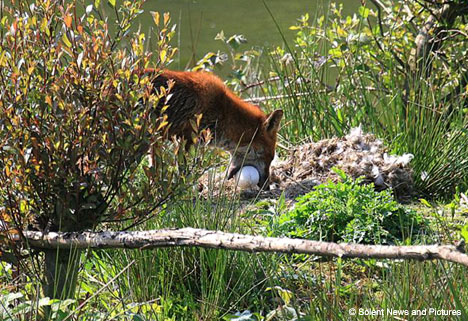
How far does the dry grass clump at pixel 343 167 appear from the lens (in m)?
5.41

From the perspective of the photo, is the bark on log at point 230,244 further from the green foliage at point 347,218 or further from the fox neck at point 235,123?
the fox neck at point 235,123

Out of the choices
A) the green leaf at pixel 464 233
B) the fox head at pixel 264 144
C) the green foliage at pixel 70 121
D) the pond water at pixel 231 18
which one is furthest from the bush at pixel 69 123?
the pond water at pixel 231 18

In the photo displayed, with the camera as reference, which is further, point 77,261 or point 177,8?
point 177,8

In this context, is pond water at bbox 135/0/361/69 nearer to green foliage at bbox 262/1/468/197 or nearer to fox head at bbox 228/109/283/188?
green foliage at bbox 262/1/468/197

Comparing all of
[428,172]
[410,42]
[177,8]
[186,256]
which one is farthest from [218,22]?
[186,256]

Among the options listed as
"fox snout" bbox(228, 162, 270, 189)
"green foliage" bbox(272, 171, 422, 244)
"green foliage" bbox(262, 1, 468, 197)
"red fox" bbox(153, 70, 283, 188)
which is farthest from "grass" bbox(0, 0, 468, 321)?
"fox snout" bbox(228, 162, 270, 189)

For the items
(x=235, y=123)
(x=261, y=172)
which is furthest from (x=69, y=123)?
(x=235, y=123)

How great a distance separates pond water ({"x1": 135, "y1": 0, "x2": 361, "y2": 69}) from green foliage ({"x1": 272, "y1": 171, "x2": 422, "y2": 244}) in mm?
7742

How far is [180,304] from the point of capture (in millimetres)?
3795

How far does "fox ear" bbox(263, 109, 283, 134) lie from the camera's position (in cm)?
643

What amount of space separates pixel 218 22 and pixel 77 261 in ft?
35.4

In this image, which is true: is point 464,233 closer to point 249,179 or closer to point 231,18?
point 249,179

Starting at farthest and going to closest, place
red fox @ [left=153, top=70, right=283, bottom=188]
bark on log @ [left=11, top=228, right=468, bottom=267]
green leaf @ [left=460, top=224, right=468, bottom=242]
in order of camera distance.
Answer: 1. red fox @ [left=153, top=70, right=283, bottom=188]
2. green leaf @ [left=460, top=224, right=468, bottom=242]
3. bark on log @ [left=11, top=228, right=468, bottom=267]

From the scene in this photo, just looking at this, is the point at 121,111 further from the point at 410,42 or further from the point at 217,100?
the point at 410,42
